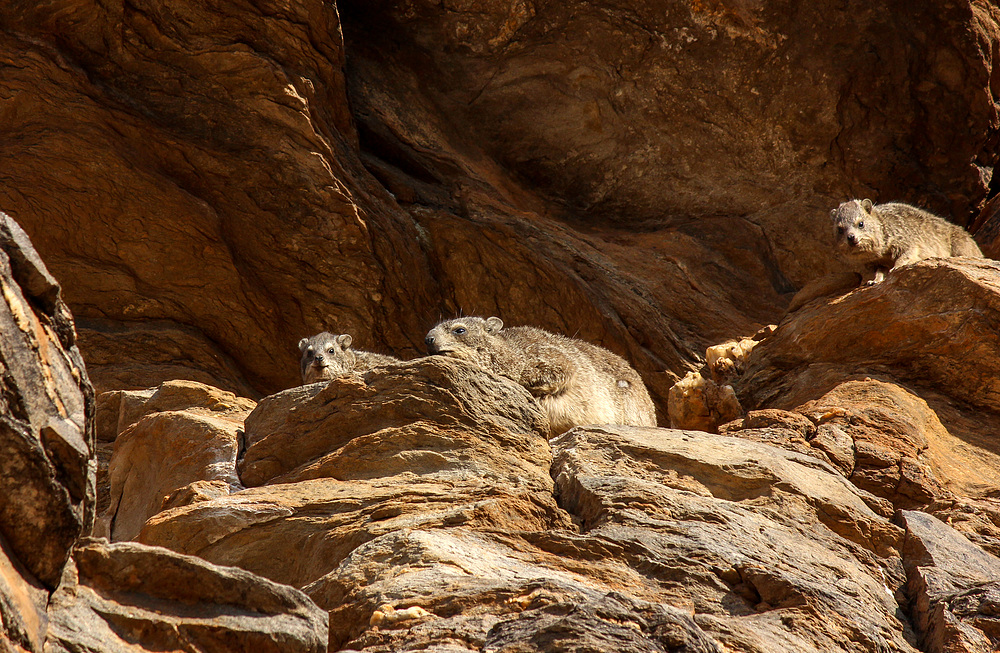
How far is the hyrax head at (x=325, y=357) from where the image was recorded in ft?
28.1

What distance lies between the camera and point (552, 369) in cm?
781

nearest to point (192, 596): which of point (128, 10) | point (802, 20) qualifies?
point (128, 10)

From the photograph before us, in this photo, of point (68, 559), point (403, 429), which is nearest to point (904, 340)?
point (403, 429)

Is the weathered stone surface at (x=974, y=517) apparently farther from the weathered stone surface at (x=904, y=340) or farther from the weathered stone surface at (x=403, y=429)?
the weathered stone surface at (x=403, y=429)

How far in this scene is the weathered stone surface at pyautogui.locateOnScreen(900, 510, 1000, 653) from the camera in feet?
14.8

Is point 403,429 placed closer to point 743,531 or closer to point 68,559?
point 743,531

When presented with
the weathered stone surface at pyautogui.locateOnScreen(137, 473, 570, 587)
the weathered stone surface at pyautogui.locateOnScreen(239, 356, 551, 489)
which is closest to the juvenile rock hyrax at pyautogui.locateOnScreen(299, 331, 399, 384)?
the weathered stone surface at pyautogui.locateOnScreen(239, 356, 551, 489)

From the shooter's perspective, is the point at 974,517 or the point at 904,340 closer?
the point at 974,517

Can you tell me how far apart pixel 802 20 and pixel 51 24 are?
971 cm

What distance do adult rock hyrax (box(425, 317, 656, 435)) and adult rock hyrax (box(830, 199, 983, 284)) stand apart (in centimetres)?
301

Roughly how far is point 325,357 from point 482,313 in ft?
10.7

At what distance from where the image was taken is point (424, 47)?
12.4 metres

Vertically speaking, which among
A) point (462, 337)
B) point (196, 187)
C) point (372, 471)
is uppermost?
point (196, 187)

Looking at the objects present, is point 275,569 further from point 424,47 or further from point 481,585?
point 424,47
